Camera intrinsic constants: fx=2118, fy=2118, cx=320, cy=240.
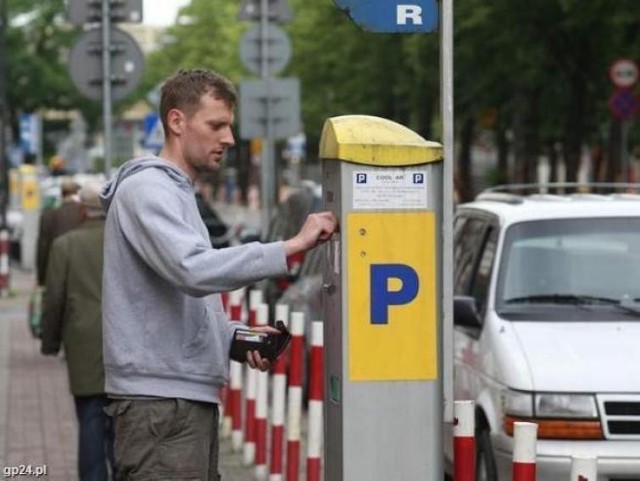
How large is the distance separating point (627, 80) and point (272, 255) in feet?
83.4

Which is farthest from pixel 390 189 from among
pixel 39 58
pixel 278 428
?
pixel 39 58

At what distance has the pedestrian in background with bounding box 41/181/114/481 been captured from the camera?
9531 millimetres

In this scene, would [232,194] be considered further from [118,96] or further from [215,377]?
[215,377]

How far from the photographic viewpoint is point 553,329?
962 cm

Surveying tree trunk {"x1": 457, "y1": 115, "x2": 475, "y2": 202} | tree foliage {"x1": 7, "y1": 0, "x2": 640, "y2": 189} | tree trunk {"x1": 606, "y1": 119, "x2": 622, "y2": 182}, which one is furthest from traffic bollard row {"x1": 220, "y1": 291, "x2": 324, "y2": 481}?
tree trunk {"x1": 457, "y1": 115, "x2": 475, "y2": 202}

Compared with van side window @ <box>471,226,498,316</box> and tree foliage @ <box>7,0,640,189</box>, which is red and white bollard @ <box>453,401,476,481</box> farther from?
tree foliage @ <box>7,0,640,189</box>

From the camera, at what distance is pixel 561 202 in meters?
10.8

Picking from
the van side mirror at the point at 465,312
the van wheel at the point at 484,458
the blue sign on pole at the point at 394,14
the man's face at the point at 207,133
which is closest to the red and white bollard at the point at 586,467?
the man's face at the point at 207,133

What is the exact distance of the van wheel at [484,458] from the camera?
9414mm

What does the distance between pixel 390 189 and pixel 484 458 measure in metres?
3.57

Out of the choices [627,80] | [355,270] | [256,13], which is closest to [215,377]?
[355,270]

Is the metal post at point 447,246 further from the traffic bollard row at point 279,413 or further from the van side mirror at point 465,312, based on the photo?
the van side mirror at point 465,312

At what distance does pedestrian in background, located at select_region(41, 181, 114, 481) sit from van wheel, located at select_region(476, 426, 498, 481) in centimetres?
170

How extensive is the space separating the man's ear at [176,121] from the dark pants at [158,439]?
721mm
